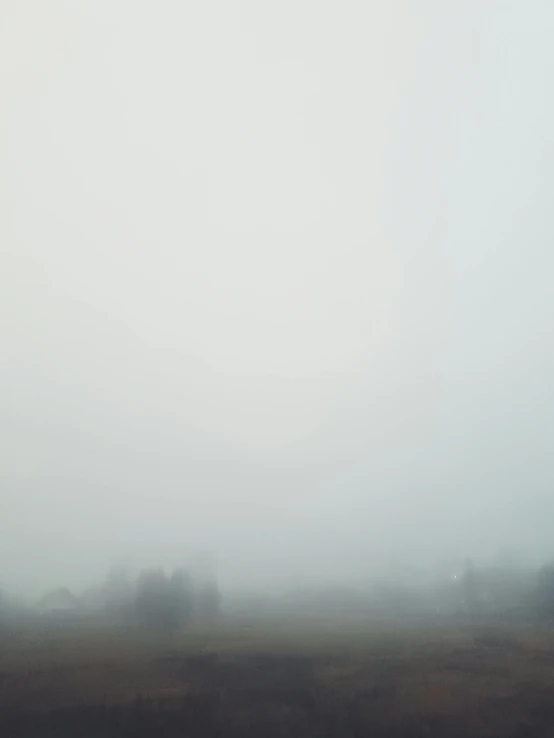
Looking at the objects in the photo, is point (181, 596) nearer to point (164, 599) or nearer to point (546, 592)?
point (164, 599)

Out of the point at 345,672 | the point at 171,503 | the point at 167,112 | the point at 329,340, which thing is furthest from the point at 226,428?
the point at 167,112

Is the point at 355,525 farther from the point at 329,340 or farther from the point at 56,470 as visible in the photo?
the point at 56,470

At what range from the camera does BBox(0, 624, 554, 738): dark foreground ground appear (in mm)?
3086

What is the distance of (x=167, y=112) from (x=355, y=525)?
9.96 feet

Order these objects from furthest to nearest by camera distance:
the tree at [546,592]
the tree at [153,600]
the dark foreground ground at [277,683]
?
1. the tree at [546,592]
2. the tree at [153,600]
3. the dark foreground ground at [277,683]

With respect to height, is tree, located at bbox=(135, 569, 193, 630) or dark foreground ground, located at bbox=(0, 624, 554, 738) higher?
tree, located at bbox=(135, 569, 193, 630)

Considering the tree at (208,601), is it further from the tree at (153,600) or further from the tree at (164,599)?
the tree at (153,600)

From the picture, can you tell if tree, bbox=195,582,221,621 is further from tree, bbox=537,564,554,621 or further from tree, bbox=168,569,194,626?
tree, bbox=537,564,554,621

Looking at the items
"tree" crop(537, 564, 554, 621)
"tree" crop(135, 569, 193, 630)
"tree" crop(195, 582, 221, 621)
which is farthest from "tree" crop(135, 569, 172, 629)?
"tree" crop(537, 564, 554, 621)

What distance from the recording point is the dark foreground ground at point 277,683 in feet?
10.1

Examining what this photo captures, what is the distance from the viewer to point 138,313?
3908 mm

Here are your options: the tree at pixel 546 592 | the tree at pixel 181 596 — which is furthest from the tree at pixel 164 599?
the tree at pixel 546 592

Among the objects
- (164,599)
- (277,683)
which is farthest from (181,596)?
(277,683)

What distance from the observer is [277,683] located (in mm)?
3213
